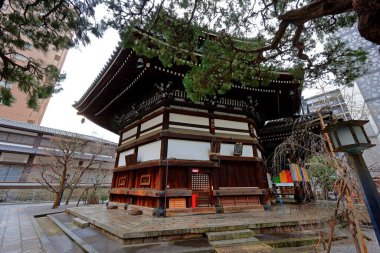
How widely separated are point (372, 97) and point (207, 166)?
71.9 ft

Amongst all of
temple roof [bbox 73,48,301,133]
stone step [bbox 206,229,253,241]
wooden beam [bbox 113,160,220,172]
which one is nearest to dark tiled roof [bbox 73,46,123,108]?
temple roof [bbox 73,48,301,133]

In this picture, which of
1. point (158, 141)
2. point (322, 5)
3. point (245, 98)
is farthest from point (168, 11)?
point (245, 98)

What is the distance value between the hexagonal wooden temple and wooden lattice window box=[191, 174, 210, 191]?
2 centimetres

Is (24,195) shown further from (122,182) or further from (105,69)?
(105,69)

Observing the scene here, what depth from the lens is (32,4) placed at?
144 inches

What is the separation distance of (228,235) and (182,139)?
3911 mm

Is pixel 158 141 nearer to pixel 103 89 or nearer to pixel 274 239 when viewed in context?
pixel 103 89

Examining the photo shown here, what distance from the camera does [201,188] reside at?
23.3 ft

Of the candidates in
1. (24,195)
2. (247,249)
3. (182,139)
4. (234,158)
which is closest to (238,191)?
(234,158)

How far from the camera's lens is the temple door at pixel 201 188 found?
22.7 ft

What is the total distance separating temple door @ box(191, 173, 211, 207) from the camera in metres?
6.91

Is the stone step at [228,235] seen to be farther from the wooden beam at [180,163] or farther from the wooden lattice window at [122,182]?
the wooden lattice window at [122,182]

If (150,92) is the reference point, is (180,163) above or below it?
below

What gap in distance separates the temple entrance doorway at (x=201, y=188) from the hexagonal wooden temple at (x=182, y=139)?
36 mm
